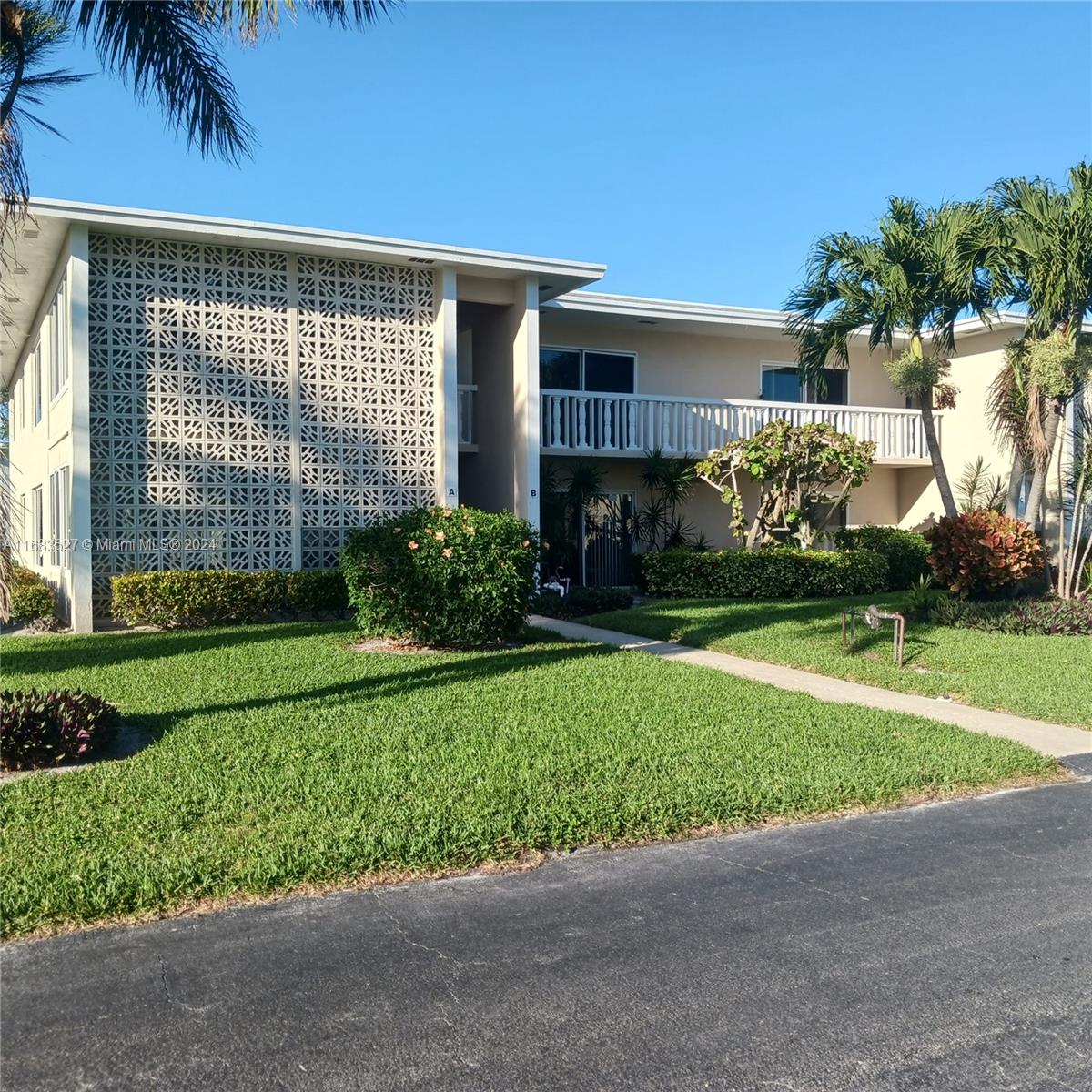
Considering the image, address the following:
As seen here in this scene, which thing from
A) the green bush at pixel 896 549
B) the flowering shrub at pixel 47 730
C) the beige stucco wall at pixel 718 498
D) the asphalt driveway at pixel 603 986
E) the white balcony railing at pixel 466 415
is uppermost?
the white balcony railing at pixel 466 415

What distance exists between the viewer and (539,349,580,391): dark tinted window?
829 inches

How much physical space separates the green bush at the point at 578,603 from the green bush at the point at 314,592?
292cm

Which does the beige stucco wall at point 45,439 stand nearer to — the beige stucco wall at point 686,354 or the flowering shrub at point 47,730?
the flowering shrub at point 47,730

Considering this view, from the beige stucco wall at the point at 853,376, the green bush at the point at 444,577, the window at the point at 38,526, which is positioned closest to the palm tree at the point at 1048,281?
the beige stucco wall at the point at 853,376

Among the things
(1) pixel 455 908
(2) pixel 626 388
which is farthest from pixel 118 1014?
(2) pixel 626 388

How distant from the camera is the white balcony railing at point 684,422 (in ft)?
64.0

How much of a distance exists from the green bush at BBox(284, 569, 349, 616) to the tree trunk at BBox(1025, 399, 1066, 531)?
987 cm

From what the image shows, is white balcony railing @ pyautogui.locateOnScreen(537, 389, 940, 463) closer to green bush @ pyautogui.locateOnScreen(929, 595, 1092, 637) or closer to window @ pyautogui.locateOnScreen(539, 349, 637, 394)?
window @ pyautogui.locateOnScreen(539, 349, 637, 394)

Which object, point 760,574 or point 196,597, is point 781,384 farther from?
point 196,597

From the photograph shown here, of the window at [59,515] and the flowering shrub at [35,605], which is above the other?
the window at [59,515]

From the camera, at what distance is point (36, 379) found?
65.2 ft

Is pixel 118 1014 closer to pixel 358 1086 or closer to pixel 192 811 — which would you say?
pixel 358 1086

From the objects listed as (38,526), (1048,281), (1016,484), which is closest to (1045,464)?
(1048,281)

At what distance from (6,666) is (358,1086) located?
9.21 m
